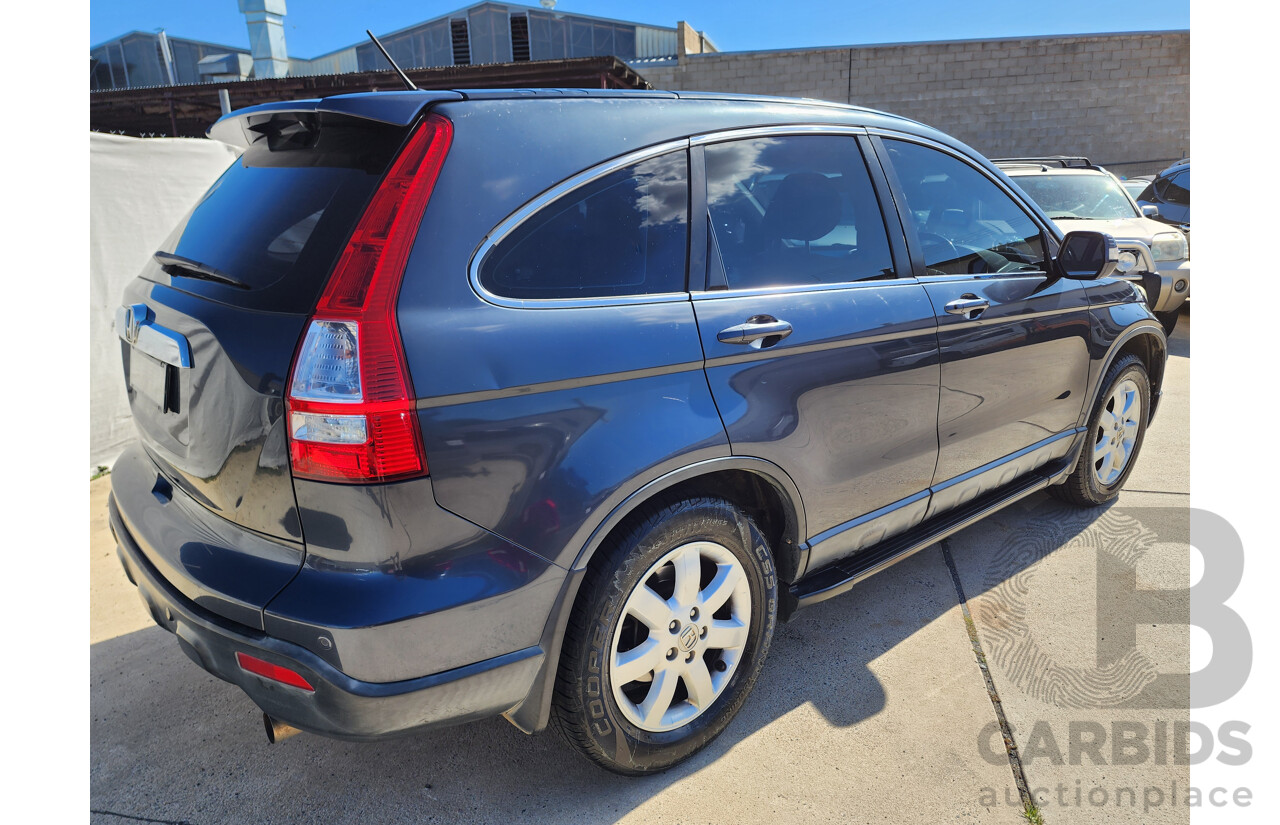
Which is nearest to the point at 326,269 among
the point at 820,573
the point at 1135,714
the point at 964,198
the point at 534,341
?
the point at 534,341

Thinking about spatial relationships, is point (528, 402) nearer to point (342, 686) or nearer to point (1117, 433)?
point (342, 686)

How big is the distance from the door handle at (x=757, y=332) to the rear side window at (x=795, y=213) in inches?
4.9

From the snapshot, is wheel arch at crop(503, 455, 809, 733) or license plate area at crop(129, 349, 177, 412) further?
license plate area at crop(129, 349, 177, 412)

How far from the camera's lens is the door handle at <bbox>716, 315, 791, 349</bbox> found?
208 cm

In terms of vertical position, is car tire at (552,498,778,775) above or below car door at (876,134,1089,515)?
below

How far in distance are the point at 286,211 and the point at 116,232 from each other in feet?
12.7

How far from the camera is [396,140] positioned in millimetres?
1765

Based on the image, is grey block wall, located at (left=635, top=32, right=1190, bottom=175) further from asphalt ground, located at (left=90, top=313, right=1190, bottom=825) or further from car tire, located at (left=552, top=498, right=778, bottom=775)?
car tire, located at (left=552, top=498, right=778, bottom=775)

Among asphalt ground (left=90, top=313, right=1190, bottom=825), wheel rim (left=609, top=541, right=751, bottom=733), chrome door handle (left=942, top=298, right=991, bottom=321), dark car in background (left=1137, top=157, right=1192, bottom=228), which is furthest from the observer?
dark car in background (left=1137, top=157, right=1192, bottom=228)

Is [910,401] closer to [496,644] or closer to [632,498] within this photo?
[632,498]

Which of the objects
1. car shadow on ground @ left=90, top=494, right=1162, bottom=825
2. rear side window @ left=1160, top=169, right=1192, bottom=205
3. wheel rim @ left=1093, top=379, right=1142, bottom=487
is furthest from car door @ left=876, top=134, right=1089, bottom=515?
rear side window @ left=1160, top=169, right=1192, bottom=205

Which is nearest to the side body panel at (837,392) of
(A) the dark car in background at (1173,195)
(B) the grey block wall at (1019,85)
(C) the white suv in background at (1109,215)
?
(C) the white suv in background at (1109,215)

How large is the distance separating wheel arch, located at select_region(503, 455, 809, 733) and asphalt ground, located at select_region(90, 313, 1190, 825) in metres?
0.43

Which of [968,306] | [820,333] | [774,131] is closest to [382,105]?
[774,131]
